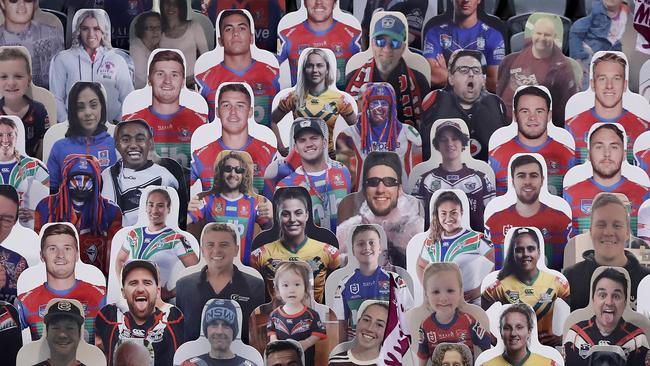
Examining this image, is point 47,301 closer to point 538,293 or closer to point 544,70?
point 538,293

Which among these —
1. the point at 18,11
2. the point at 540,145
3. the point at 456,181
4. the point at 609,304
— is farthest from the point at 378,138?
the point at 18,11

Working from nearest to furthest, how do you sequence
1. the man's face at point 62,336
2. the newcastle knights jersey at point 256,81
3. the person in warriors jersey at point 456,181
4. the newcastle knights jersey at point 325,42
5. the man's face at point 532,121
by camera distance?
the man's face at point 62,336, the person in warriors jersey at point 456,181, the man's face at point 532,121, the newcastle knights jersey at point 256,81, the newcastle knights jersey at point 325,42

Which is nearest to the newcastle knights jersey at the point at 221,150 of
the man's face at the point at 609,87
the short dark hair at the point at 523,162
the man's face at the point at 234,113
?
the man's face at the point at 234,113

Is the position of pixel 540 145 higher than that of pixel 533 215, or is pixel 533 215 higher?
pixel 540 145

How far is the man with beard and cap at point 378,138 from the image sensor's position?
15.9 meters

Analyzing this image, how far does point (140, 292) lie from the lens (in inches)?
588

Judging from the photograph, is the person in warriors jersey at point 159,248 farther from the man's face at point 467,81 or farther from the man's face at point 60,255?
the man's face at point 467,81

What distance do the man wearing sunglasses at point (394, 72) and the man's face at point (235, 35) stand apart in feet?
2.52

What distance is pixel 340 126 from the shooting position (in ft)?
52.5

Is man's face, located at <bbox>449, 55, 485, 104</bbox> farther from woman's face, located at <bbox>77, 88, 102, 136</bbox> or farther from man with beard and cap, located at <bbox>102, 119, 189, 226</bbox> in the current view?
woman's face, located at <bbox>77, 88, 102, 136</bbox>

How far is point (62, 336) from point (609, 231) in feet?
11.6

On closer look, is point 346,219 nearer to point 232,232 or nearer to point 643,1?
point 232,232

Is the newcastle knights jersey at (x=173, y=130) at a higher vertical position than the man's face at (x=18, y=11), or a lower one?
lower

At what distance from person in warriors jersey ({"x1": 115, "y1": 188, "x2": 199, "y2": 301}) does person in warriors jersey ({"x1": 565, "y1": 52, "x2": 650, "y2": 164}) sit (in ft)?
9.09
